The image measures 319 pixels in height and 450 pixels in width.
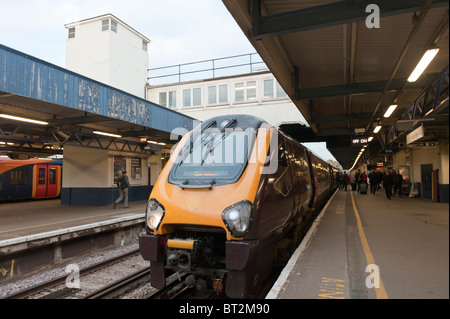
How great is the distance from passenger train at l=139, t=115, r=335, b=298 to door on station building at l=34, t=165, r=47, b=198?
699 inches

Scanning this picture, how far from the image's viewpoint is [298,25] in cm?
574

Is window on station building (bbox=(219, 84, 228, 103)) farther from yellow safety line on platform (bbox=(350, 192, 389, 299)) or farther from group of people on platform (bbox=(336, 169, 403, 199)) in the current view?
yellow safety line on platform (bbox=(350, 192, 389, 299))

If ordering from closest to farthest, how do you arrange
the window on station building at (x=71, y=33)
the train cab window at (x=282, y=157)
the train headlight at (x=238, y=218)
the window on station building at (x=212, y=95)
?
1. the train headlight at (x=238, y=218)
2. the train cab window at (x=282, y=157)
3. the window on station building at (x=212, y=95)
4. the window on station building at (x=71, y=33)

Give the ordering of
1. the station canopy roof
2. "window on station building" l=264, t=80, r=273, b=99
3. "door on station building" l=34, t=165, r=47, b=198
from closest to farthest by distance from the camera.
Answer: the station canopy roof
"door on station building" l=34, t=165, r=47, b=198
"window on station building" l=264, t=80, r=273, b=99

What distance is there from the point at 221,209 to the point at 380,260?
6.26 ft

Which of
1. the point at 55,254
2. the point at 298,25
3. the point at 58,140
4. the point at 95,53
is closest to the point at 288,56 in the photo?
the point at 298,25

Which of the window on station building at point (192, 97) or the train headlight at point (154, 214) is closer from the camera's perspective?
the train headlight at point (154, 214)

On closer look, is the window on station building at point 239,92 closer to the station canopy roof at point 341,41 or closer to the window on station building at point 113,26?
the station canopy roof at point 341,41

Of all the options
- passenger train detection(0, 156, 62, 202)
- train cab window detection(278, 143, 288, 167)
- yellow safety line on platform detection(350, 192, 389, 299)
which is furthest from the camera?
passenger train detection(0, 156, 62, 202)

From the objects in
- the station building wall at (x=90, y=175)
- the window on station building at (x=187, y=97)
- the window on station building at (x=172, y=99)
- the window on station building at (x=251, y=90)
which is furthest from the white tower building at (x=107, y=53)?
the station building wall at (x=90, y=175)

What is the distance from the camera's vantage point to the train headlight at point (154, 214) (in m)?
4.22

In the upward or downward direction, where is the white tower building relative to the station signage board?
upward

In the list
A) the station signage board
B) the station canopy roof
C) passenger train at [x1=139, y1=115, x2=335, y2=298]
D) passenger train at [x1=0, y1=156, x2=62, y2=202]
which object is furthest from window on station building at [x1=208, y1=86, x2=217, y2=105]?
passenger train at [x1=139, y1=115, x2=335, y2=298]

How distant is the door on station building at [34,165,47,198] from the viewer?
1894 cm
